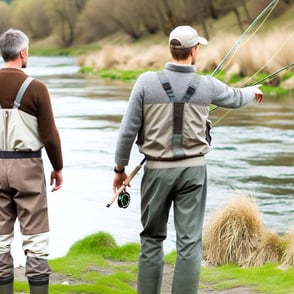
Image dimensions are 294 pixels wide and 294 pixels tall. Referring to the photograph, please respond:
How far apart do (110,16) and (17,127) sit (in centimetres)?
9295

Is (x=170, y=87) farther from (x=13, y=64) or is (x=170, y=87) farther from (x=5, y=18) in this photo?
(x=5, y=18)

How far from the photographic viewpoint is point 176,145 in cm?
513

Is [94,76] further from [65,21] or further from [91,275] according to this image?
[65,21]

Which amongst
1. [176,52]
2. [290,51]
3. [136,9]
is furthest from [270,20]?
[176,52]

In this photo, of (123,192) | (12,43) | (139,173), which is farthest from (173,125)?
(139,173)

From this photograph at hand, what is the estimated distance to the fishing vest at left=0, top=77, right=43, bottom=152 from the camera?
5125 mm

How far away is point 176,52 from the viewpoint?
516 cm

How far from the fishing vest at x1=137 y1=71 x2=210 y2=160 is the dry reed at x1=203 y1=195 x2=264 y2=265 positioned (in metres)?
2.41

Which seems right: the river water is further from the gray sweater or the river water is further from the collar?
the collar

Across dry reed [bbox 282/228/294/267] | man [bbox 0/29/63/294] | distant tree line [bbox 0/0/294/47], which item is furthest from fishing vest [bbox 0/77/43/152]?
distant tree line [bbox 0/0/294/47]

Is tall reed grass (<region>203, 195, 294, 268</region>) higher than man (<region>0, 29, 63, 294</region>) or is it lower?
lower

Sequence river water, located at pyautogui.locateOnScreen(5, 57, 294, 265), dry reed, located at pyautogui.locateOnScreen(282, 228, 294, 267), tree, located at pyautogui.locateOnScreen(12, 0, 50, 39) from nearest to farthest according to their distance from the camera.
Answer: dry reed, located at pyautogui.locateOnScreen(282, 228, 294, 267)
river water, located at pyautogui.locateOnScreen(5, 57, 294, 265)
tree, located at pyautogui.locateOnScreen(12, 0, 50, 39)

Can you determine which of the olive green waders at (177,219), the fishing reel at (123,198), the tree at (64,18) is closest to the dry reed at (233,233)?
the fishing reel at (123,198)

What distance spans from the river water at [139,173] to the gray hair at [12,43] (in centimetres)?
279
